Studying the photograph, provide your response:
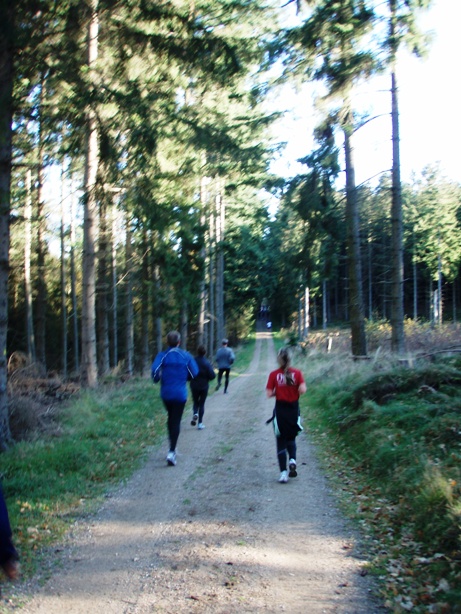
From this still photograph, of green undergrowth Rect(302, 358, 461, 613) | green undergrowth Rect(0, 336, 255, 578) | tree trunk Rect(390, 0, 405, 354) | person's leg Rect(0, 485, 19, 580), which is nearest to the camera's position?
person's leg Rect(0, 485, 19, 580)

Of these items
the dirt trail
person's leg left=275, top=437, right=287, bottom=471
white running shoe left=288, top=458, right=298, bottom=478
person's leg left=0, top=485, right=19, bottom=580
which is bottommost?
the dirt trail

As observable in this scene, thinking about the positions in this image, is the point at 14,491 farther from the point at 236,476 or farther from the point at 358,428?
the point at 358,428

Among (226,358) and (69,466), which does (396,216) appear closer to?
(226,358)

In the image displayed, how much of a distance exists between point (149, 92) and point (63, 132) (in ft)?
5.94

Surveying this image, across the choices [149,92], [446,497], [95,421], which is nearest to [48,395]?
[95,421]

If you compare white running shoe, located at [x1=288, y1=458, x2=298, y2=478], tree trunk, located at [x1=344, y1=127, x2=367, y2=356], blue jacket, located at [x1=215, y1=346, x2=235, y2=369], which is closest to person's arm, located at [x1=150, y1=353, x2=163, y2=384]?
white running shoe, located at [x1=288, y1=458, x2=298, y2=478]

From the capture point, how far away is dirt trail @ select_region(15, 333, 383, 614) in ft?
15.2

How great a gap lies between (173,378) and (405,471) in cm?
404

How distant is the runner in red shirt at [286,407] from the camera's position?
8.29 metres

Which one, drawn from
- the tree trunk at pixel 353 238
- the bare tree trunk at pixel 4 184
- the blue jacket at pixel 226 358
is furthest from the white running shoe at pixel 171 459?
the blue jacket at pixel 226 358

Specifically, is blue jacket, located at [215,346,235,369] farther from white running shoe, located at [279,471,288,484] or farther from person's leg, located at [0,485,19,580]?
person's leg, located at [0,485,19,580]

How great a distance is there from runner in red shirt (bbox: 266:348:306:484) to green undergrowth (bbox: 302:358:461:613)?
809mm

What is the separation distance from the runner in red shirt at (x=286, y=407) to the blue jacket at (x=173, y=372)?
1.65 metres

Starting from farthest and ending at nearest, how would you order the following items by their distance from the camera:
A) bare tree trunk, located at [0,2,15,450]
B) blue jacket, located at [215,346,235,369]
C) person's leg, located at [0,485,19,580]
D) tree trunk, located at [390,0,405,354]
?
blue jacket, located at [215,346,235,369]
tree trunk, located at [390,0,405,354]
bare tree trunk, located at [0,2,15,450]
person's leg, located at [0,485,19,580]
